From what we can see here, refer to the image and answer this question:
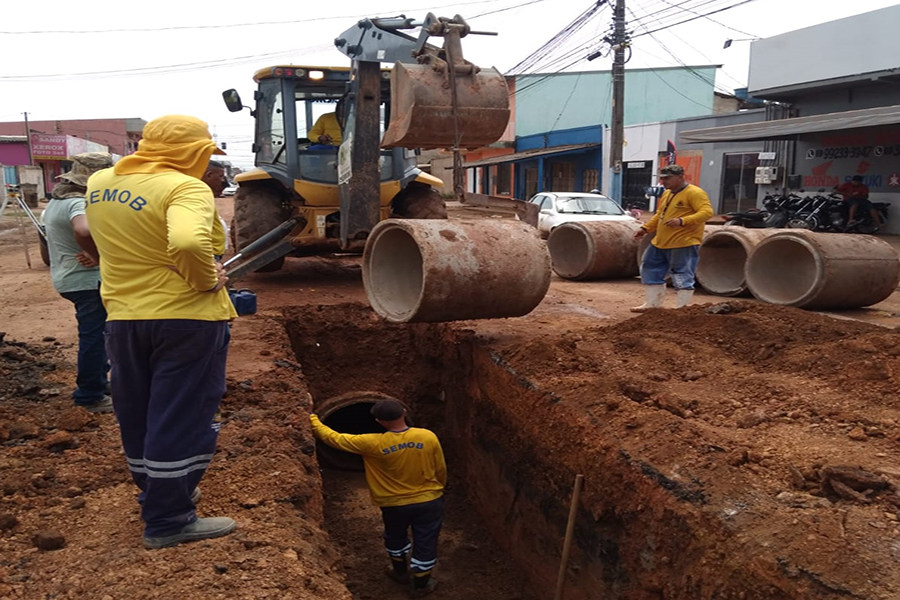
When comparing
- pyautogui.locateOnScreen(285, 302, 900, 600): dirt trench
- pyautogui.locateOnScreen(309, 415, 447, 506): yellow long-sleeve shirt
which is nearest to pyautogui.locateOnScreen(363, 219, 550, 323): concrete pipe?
pyautogui.locateOnScreen(285, 302, 900, 600): dirt trench

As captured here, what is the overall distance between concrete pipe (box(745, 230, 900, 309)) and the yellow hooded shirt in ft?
21.2

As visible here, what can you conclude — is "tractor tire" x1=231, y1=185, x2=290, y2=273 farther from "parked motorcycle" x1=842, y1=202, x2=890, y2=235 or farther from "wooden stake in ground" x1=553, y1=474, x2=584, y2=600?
"parked motorcycle" x1=842, y1=202, x2=890, y2=235

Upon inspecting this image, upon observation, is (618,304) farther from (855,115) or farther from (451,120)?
(855,115)

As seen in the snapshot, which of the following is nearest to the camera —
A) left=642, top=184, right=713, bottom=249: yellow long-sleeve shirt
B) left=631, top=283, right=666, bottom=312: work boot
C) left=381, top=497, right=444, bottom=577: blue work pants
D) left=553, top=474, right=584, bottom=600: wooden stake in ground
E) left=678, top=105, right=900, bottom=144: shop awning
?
left=553, top=474, right=584, bottom=600: wooden stake in ground

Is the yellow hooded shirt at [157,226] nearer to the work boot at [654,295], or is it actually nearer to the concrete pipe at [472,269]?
the concrete pipe at [472,269]

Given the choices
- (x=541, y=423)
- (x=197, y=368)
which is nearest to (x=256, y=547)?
(x=197, y=368)

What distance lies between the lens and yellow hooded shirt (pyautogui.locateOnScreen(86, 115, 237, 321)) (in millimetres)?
2697

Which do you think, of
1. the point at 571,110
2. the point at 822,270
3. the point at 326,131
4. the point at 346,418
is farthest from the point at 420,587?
the point at 571,110

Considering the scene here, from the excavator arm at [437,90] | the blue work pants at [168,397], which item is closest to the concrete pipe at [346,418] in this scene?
the excavator arm at [437,90]

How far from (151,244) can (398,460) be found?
2.67 metres

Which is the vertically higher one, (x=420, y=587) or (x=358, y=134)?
(x=358, y=134)

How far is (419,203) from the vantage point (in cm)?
860

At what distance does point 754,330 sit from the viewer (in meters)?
5.64

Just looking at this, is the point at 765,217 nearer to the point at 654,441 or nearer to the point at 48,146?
the point at 654,441
